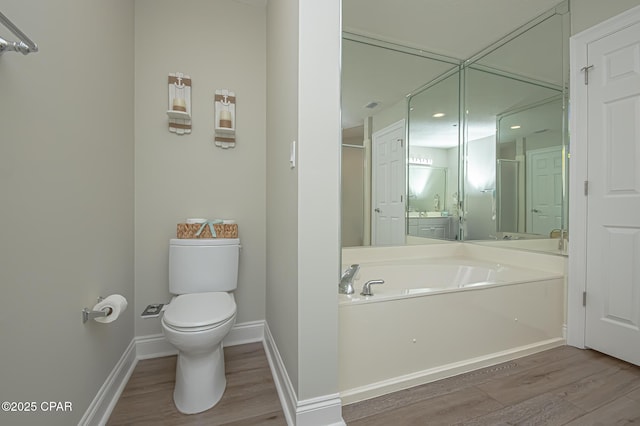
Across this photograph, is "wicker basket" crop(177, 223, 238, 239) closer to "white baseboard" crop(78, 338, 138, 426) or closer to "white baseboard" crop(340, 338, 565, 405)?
"white baseboard" crop(78, 338, 138, 426)

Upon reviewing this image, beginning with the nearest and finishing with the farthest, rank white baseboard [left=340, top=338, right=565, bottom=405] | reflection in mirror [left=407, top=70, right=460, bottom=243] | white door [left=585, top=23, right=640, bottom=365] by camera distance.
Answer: white baseboard [left=340, top=338, right=565, bottom=405]
white door [left=585, top=23, right=640, bottom=365]
reflection in mirror [left=407, top=70, right=460, bottom=243]

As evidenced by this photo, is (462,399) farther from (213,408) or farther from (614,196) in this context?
(614,196)

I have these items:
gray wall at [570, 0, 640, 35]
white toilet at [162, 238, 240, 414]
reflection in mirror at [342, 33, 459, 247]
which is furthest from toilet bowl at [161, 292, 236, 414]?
gray wall at [570, 0, 640, 35]

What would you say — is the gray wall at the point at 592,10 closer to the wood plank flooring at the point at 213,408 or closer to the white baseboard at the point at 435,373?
the white baseboard at the point at 435,373

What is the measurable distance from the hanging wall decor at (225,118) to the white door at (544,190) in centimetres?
251

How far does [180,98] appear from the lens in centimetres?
187

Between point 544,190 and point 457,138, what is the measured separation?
0.93 meters

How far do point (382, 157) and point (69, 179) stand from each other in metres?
2.17

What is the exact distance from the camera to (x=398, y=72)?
2.65 m

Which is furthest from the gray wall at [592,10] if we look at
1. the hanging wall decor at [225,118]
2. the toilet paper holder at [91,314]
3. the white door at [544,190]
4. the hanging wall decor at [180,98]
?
the toilet paper holder at [91,314]

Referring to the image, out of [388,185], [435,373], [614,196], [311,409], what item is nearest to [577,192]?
[614,196]

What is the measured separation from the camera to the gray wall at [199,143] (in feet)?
6.08

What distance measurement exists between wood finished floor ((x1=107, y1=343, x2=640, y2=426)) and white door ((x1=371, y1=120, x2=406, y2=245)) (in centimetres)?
122

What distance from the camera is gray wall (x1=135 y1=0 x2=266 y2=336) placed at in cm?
185
